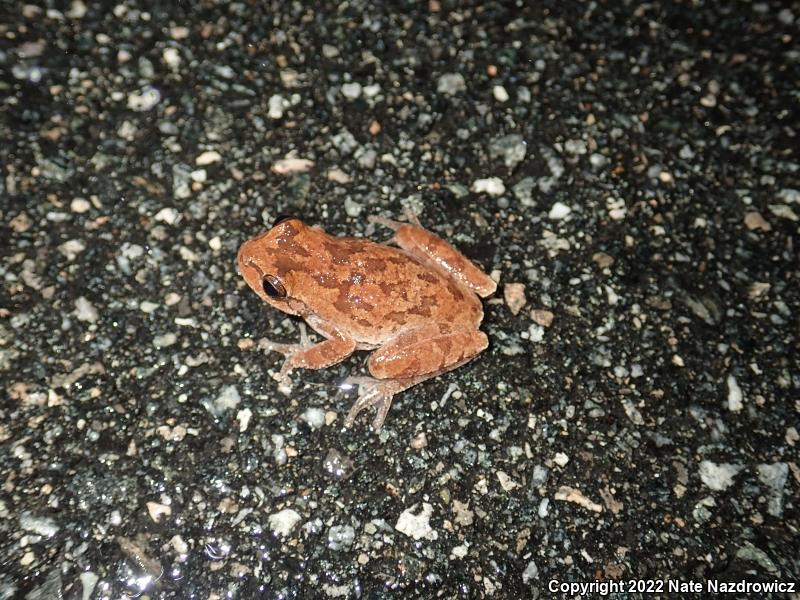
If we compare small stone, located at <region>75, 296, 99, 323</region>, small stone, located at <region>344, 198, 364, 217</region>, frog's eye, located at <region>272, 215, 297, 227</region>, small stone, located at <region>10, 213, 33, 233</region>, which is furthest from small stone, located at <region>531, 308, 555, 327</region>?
small stone, located at <region>10, 213, 33, 233</region>

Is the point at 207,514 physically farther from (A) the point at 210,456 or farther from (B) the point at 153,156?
(B) the point at 153,156

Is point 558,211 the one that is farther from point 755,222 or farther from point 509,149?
point 755,222

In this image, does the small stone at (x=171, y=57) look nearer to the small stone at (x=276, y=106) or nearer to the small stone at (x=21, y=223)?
the small stone at (x=276, y=106)

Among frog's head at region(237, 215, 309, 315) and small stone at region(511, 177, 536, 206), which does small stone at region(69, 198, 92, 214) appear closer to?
frog's head at region(237, 215, 309, 315)

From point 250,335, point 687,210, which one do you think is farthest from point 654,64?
point 250,335

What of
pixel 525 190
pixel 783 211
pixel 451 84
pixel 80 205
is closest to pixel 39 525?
pixel 80 205

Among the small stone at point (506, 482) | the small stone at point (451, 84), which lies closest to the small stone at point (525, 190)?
the small stone at point (451, 84)

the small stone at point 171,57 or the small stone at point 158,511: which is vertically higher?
the small stone at point 171,57
